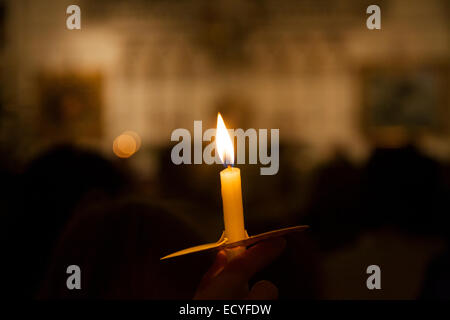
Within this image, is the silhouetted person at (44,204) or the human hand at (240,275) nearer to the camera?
the human hand at (240,275)

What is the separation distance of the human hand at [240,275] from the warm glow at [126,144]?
0.67 metres

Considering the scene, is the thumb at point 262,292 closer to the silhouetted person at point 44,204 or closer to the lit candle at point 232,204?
the lit candle at point 232,204

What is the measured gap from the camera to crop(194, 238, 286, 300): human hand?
1.10 feet

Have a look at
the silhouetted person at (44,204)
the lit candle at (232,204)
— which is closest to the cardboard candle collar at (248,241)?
the lit candle at (232,204)

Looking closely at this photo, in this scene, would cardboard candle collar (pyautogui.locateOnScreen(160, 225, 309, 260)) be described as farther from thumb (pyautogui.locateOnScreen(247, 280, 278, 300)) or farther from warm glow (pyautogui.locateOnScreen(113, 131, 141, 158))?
warm glow (pyautogui.locateOnScreen(113, 131, 141, 158))

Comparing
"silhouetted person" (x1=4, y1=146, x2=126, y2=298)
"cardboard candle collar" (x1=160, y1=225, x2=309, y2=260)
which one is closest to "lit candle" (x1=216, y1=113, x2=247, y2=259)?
"cardboard candle collar" (x1=160, y1=225, x2=309, y2=260)

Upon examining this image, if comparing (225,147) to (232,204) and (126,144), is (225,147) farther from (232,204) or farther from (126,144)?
(126,144)

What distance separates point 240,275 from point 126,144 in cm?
72

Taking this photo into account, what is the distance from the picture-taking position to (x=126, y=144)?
98 centimetres

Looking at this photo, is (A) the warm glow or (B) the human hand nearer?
(B) the human hand

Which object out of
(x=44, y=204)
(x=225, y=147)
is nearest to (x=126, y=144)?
(x=44, y=204)

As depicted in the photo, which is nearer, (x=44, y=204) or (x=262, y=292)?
(x=262, y=292)

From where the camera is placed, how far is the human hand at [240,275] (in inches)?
13.2

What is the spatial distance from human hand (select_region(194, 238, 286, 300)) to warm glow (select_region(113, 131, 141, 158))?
671mm
